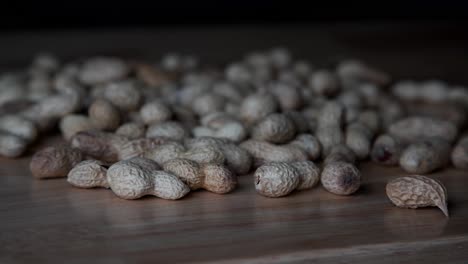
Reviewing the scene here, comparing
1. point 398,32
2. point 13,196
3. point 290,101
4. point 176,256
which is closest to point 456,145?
point 290,101

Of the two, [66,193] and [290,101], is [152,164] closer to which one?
[66,193]

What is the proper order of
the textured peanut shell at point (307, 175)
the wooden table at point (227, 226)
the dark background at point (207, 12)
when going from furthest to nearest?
the dark background at point (207, 12) → the textured peanut shell at point (307, 175) → the wooden table at point (227, 226)

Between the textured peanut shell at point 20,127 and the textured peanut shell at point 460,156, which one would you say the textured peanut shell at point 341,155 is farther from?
the textured peanut shell at point 20,127

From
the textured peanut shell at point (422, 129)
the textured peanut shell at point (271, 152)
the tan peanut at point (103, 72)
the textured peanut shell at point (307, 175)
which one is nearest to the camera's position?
the textured peanut shell at point (307, 175)

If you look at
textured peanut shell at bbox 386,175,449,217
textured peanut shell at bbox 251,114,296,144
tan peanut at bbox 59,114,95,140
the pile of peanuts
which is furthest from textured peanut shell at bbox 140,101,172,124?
textured peanut shell at bbox 386,175,449,217

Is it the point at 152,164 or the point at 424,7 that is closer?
the point at 152,164

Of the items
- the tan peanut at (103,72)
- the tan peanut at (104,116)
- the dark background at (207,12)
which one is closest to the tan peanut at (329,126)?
the tan peanut at (104,116)

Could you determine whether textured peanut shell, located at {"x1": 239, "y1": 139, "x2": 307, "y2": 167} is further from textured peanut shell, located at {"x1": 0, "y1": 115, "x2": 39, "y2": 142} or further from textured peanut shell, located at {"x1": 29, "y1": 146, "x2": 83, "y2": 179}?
textured peanut shell, located at {"x1": 0, "y1": 115, "x2": 39, "y2": 142}
